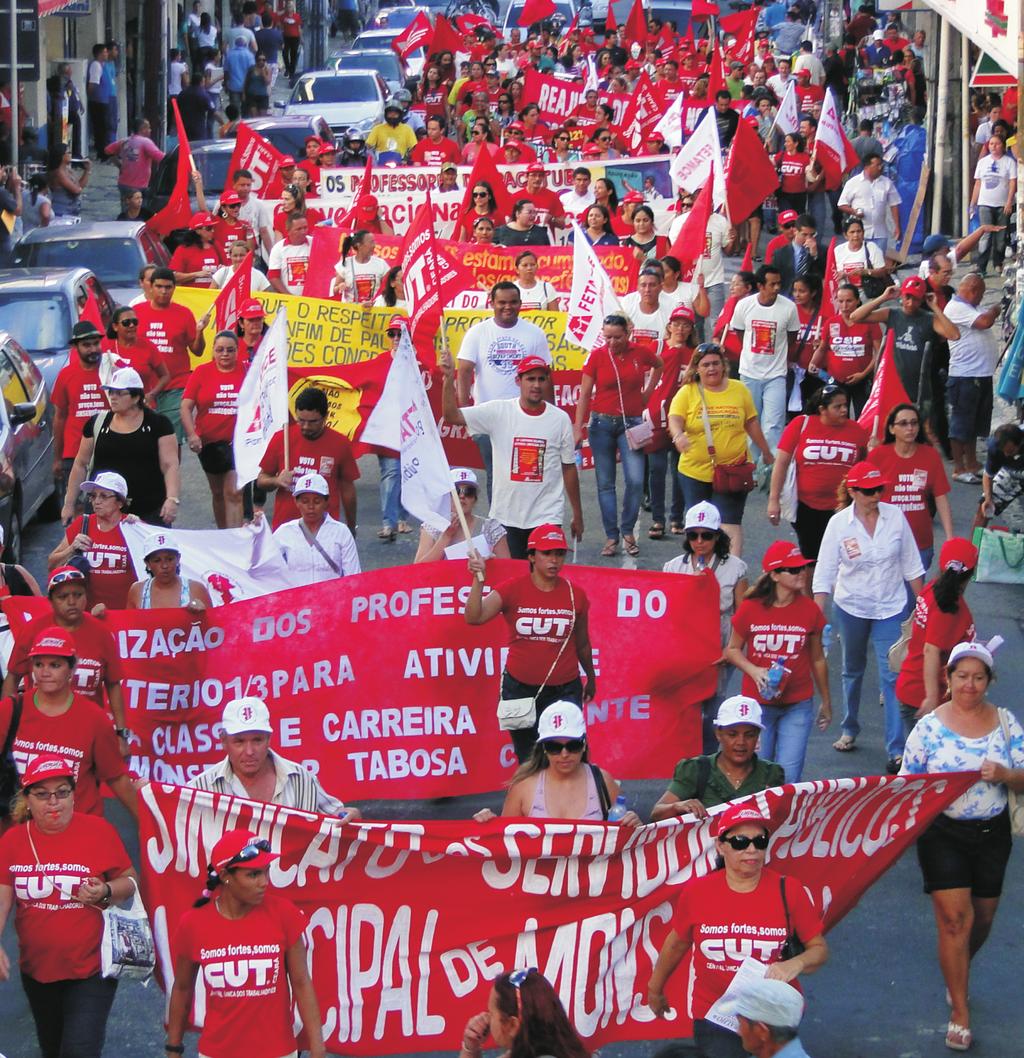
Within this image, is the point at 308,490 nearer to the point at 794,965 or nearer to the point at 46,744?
the point at 46,744

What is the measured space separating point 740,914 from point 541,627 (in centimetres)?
276

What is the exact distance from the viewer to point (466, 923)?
768 centimetres

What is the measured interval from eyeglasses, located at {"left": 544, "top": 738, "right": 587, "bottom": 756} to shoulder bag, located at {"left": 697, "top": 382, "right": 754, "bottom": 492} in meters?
4.86

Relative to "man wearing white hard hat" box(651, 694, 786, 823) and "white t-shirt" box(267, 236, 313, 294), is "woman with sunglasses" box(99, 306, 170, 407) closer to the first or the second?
"white t-shirt" box(267, 236, 313, 294)

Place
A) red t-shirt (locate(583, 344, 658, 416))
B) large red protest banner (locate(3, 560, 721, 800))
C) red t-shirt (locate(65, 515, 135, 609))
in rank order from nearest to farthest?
large red protest banner (locate(3, 560, 721, 800))
red t-shirt (locate(65, 515, 135, 609))
red t-shirt (locate(583, 344, 658, 416))

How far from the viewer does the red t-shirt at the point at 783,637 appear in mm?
9562

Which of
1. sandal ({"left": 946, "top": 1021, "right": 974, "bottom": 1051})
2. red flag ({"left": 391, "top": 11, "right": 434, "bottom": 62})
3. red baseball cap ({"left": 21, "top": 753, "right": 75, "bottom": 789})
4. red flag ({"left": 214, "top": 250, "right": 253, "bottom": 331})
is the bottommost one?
sandal ({"left": 946, "top": 1021, "right": 974, "bottom": 1051})

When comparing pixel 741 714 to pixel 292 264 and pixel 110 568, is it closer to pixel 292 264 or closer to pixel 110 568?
pixel 110 568

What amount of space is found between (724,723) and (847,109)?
27.4 metres

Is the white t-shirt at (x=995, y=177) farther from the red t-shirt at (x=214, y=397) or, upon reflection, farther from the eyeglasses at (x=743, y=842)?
the eyeglasses at (x=743, y=842)

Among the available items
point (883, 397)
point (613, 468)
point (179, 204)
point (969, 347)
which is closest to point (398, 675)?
point (883, 397)

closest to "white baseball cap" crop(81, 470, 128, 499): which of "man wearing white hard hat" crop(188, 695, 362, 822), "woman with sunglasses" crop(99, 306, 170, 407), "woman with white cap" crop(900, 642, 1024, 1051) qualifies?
"man wearing white hard hat" crop(188, 695, 362, 822)

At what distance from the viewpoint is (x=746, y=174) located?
803 inches

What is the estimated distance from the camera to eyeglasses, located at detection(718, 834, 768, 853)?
6.95 metres
